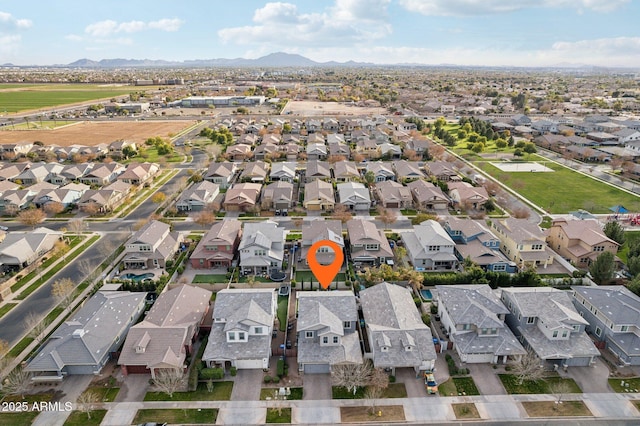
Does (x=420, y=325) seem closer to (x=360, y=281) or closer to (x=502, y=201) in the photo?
(x=360, y=281)

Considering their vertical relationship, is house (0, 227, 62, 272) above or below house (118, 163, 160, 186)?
below

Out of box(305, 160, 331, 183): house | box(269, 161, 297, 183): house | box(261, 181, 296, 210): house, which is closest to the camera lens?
box(261, 181, 296, 210): house

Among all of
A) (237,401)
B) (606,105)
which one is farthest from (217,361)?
(606,105)

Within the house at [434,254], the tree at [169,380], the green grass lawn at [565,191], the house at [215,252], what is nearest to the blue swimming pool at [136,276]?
the house at [215,252]

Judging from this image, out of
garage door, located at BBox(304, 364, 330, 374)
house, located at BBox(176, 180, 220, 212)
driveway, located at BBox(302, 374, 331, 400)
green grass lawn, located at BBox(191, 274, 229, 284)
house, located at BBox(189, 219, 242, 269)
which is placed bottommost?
driveway, located at BBox(302, 374, 331, 400)

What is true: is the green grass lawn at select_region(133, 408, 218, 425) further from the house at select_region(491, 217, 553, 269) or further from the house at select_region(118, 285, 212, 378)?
the house at select_region(491, 217, 553, 269)

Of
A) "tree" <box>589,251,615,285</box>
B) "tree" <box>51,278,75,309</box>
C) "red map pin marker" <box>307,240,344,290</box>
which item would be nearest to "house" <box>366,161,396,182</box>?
"red map pin marker" <box>307,240,344,290</box>

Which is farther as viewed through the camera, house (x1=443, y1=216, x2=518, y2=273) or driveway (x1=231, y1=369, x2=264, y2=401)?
house (x1=443, y1=216, x2=518, y2=273)
